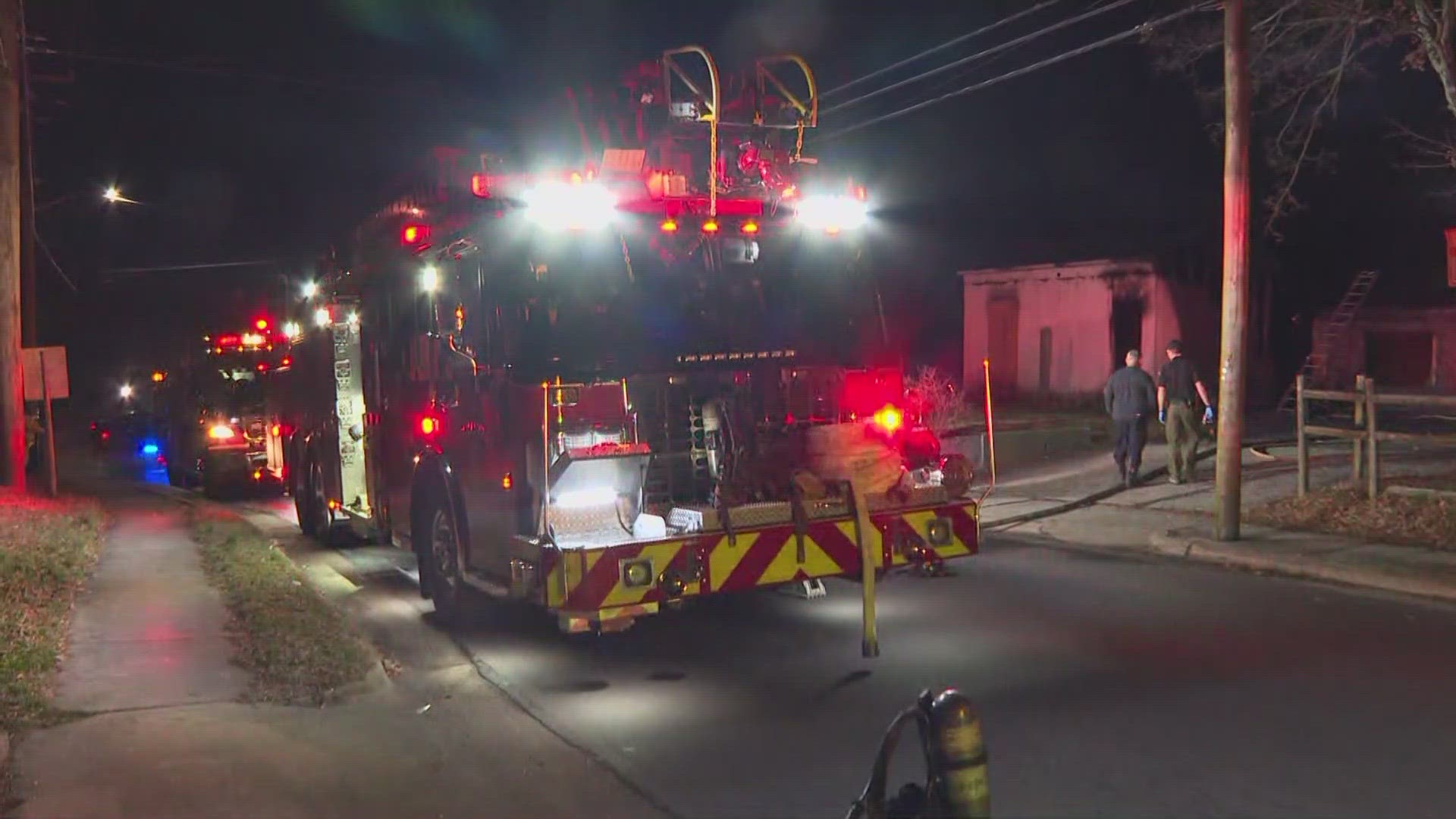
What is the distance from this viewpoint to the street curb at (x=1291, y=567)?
9.20 meters

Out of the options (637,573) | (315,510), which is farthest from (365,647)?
(315,510)

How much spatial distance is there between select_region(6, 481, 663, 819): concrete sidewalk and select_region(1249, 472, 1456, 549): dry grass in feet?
25.9

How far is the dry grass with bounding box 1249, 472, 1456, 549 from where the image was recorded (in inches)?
426

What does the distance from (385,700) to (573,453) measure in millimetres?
1720

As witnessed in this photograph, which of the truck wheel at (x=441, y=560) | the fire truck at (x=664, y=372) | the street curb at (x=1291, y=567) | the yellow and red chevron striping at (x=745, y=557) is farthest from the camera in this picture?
the street curb at (x=1291, y=567)

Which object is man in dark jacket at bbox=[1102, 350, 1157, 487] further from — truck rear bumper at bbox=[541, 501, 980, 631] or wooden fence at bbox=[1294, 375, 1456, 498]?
truck rear bumper at bbox=[541, 501, 980, 631]

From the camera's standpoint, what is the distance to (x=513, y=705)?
22.9ft

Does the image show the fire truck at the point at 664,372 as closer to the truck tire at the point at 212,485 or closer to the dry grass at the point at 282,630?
the dry grass at the point at 282,630

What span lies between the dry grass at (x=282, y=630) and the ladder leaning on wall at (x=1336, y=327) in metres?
20.2

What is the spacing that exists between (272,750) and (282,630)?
93.2 inches

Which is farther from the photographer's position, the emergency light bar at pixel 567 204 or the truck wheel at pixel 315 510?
the truck wheel at pixel 315 510

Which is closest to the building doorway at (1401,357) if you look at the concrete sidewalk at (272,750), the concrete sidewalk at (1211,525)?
the concrete sidewalk at (1211,525)

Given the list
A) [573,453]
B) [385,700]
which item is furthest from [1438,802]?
[385,700]

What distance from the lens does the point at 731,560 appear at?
23.0ft
